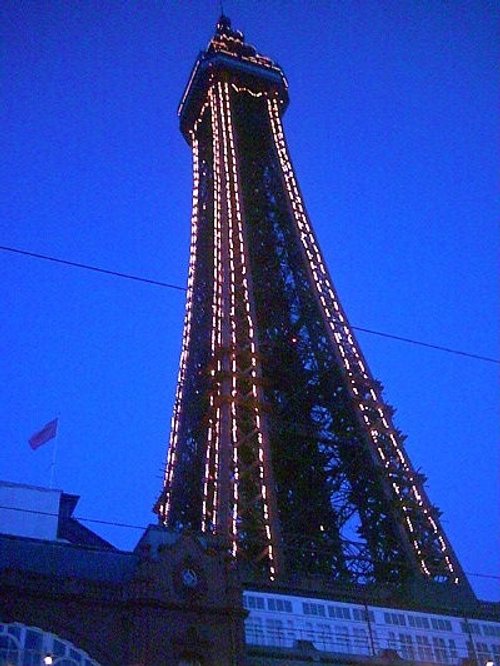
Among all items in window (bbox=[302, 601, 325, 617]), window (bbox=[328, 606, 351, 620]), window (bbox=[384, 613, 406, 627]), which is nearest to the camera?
window (bbox=[302, 601, 325, 617])

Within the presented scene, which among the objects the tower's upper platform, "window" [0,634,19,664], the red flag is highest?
the tower's upper platform

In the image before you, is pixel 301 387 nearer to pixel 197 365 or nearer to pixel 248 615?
pixel 197 365

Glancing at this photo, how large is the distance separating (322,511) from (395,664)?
1686 centimetres

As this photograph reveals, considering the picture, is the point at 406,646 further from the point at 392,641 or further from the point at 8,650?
the point at 8,650

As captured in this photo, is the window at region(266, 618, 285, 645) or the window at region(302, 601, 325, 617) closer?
the window at region(266, 618, 285, 645)

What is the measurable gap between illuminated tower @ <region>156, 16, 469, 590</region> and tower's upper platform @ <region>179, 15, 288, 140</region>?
174mm

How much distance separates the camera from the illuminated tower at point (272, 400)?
1821 inches

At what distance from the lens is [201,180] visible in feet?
263

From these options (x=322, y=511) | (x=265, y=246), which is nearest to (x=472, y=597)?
(x=322, y=511)

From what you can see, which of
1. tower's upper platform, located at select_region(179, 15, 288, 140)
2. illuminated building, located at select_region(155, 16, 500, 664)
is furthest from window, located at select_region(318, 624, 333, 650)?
tower's upper platform, located at select_region(179, 15, 288, 140)

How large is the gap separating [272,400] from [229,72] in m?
36.1

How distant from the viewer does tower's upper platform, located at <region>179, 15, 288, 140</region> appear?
78.3 m

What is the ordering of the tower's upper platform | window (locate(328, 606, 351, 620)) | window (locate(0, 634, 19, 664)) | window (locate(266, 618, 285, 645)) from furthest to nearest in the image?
the tower's upper platform → window (locate(328, 606, 351, 620)) → window (locate(266, 618, 285, 645)) → window (locate(0, 634, 19, 664))

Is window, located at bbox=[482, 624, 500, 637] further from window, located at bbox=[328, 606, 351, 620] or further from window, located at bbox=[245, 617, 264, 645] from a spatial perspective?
window, located at bbox=[245, 617, 264, 645]
